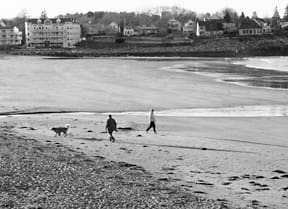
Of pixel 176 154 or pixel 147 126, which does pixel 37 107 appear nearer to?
pixel 147 126

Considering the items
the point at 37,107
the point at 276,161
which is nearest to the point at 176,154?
the point at 276,161

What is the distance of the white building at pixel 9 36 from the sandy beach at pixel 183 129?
3988 inches

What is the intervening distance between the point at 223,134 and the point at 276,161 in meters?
4.67

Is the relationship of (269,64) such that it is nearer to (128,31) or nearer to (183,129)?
(183,129)

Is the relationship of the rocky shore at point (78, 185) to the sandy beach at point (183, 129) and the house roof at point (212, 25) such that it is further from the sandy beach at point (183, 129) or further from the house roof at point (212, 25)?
the house roof at point (212, 25)

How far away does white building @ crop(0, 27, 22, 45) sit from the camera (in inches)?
5226

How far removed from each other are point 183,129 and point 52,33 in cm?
11206

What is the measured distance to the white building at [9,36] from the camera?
13275cm

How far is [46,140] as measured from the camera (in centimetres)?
1584


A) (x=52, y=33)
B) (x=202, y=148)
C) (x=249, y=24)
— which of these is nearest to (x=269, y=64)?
(x=202, y=148)

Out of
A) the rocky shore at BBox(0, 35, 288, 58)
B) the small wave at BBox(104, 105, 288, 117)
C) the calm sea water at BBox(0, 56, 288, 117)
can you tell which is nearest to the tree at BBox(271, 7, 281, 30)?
the rocky shore at BBox(0, 35, 288, 58)

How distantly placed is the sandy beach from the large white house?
296 ft

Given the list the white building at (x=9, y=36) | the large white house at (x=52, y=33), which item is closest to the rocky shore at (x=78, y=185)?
the large white house at (x=52, y=33)

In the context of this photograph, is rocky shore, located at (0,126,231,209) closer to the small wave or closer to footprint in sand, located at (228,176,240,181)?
footprint in sand, located at (228,176,240,181)
